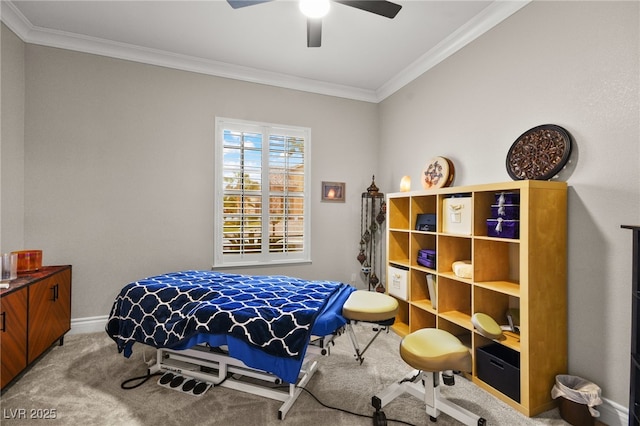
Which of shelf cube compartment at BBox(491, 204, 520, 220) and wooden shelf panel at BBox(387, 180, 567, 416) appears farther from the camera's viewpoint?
shelf cube compartment at BBox(491, 204, 520, 220)

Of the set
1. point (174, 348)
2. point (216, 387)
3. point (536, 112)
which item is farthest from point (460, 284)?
point (174, 348)

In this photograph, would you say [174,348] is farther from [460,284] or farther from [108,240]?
[460,284]

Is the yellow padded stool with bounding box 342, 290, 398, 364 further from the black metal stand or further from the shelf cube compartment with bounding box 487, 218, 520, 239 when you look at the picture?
the black metal stand

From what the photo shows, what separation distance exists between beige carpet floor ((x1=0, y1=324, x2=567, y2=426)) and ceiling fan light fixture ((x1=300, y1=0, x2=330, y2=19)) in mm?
2628

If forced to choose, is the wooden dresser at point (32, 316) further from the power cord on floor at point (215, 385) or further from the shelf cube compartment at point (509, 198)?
the shelf cube compartment at point (509, 198)

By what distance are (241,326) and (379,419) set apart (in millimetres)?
992

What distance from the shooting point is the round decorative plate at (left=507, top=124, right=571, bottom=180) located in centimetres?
203

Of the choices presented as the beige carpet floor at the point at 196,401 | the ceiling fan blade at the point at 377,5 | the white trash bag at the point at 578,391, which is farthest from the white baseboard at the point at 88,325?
the white trash bag at the point at 578,391

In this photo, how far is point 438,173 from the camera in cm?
306

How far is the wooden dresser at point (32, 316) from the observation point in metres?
1.97

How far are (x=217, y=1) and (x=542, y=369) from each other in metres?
3.60

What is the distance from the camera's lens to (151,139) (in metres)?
3.25

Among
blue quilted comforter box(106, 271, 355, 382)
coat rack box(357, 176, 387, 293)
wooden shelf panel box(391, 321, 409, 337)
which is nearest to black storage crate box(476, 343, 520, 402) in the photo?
wooden shelf panel box(391, 321, 409, 337)

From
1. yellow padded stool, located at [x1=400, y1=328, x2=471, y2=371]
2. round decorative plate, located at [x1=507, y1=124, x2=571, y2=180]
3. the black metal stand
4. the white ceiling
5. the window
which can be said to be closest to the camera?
the black metal stand
